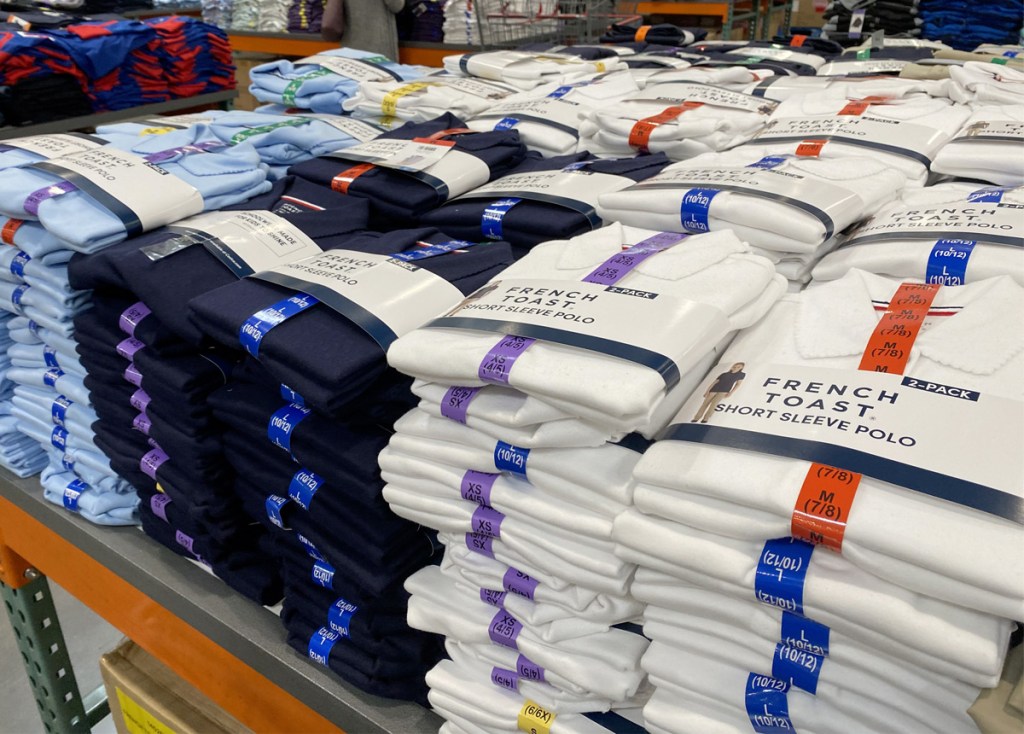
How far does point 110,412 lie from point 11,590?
2.02 feet

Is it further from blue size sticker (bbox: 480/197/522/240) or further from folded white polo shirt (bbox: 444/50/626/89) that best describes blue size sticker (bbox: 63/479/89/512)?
folded white polo shirt (bbox: 444/50/626/89)

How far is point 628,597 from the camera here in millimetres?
714

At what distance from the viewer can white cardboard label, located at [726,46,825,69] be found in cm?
232

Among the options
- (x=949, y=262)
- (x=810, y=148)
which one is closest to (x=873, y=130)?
(x=810, y=148)

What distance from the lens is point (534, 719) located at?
0.78 metres

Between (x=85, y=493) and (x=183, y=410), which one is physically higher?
(x=183, y=410)

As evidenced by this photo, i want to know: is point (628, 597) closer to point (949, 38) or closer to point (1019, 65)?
point (1019, 65)

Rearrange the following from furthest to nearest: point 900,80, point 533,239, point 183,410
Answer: point 900,80 → point 533,239 → point 183,410

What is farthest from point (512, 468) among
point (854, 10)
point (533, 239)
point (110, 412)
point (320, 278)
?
point (854, 10)

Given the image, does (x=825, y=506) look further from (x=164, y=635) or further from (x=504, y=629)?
(x=164, y=635)

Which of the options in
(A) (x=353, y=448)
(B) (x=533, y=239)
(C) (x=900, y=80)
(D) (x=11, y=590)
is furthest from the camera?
(C) (x=900, y=80)

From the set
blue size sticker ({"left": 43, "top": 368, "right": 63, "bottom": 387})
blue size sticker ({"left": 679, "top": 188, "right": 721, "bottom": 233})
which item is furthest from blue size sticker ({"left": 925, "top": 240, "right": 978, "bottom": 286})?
blue size sticker ({"left": 43, "top": 368, "right": 63, "bottom": 387})

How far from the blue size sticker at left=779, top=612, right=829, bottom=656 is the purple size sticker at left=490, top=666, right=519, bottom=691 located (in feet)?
1.01

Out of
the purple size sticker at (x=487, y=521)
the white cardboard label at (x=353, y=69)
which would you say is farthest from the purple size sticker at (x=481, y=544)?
the white cardboard label at (x=353, y=69)
